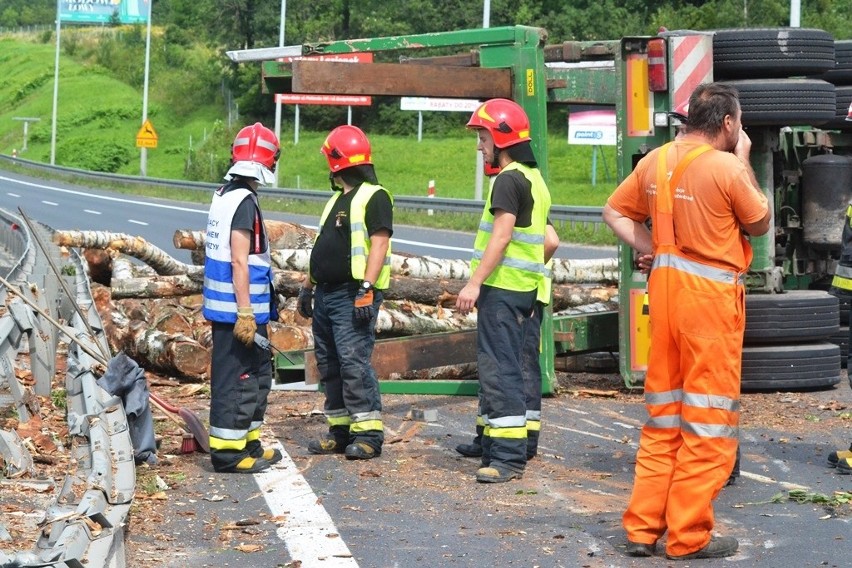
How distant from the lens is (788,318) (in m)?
9.84

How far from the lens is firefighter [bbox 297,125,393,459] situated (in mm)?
7801

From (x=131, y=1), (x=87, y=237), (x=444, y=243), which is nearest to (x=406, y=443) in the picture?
(x=87, y=237)

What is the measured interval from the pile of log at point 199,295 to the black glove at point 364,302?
127 inches

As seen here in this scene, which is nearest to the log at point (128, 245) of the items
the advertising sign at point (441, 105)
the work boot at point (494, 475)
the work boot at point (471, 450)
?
the work boot at point (471, 450)

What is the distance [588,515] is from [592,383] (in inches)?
171

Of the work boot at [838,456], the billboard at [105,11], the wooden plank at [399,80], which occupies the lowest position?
the work boot at [838,456]

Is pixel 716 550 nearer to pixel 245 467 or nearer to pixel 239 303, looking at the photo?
pixel 245 467

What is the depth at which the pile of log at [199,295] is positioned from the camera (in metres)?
11.0

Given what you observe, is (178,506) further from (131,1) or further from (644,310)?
(131,1)

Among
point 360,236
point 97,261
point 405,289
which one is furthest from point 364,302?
point 97,261

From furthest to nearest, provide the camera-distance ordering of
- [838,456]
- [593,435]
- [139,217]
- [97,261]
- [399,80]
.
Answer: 1. [139,217]
2. [97,261]
3. [399,80]
4. [593,435]
5. [838,456]

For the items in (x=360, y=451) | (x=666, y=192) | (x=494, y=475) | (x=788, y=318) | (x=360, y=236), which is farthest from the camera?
(x=788, y=318)

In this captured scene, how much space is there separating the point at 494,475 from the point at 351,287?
1500 millimetres

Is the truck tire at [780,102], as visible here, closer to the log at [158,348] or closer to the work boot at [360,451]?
the work boot at [360,451]
